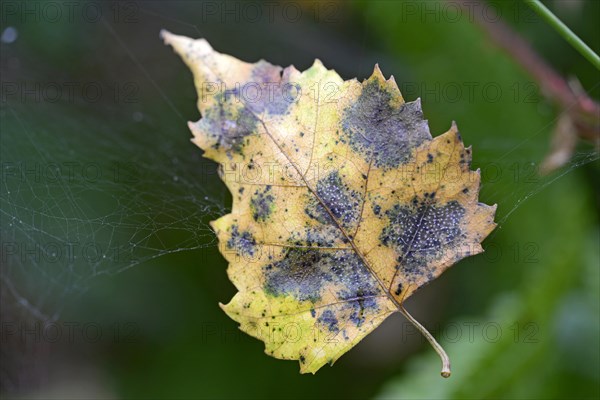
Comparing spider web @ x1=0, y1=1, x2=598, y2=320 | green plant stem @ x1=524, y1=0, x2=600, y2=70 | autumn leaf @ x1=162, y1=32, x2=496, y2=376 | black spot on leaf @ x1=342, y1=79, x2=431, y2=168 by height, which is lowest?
spider web @ x1=0, y1=1, x2=598, y2=320

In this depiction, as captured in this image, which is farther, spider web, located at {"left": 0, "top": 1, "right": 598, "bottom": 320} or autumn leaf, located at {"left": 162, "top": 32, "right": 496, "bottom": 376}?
spider web, located at {"left": 0, "top": 1, "right": 598, "bottom": 320}

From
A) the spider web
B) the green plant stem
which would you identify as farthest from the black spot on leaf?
the spider web

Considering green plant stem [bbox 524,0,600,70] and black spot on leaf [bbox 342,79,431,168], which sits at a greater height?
green plant stem [bbox 524,0,600,70]

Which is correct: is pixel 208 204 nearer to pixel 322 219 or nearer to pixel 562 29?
pixel 322 219

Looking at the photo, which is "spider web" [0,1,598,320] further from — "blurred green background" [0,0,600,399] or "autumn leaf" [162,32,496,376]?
"autumn leaf" [162,32,496,376]

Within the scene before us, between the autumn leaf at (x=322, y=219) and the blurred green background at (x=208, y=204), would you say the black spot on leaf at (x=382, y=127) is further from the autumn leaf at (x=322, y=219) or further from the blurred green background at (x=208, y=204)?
the blurred green background at (x=208, y=204)

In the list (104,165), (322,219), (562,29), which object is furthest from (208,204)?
(562,29)

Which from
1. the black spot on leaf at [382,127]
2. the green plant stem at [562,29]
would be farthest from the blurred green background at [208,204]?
the black spot on leaf at [382,127]
